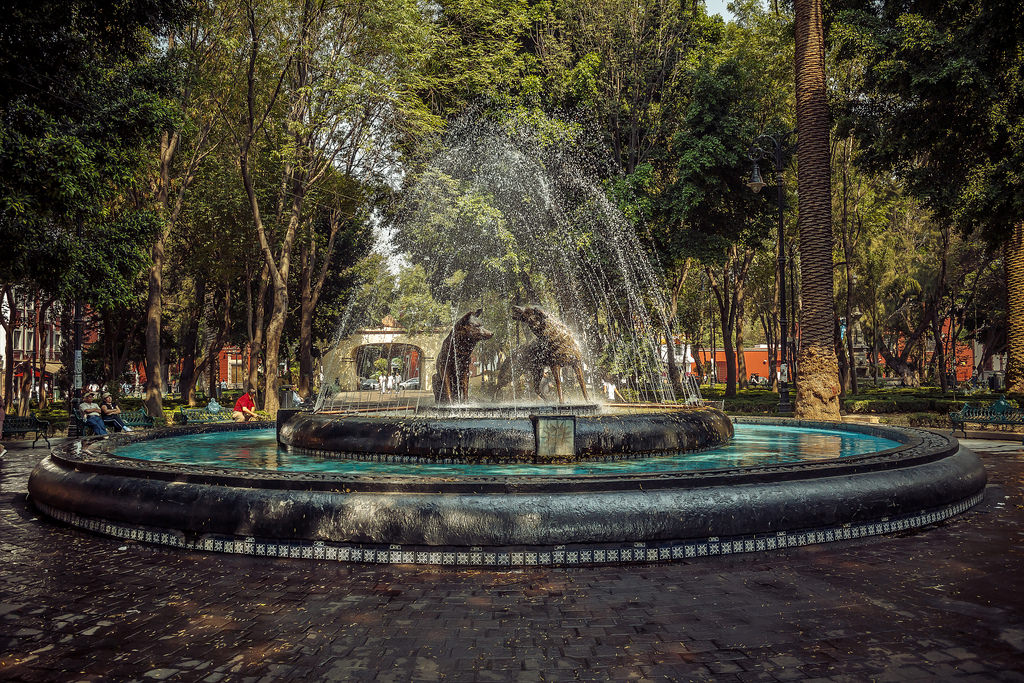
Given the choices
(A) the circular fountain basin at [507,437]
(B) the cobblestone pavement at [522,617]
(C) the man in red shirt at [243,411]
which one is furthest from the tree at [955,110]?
(C) the man in red shirt at [243,411]

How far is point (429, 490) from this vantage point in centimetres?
609

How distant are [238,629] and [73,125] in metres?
14.1

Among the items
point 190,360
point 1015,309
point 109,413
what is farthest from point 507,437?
point 190,360

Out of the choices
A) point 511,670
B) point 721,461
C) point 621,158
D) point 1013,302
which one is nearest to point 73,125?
point 721,461

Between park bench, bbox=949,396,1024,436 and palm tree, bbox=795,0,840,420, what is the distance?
2.77 m

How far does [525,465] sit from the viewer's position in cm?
877

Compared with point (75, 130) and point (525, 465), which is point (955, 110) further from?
point (75, 130)

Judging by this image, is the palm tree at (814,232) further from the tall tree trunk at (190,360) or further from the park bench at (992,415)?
the tall tree trunk at (190,360)

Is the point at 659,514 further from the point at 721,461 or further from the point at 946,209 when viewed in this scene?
the point at 946,209

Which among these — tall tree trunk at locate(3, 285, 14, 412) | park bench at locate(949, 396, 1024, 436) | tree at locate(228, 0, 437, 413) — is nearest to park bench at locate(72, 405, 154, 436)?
tree at locate(228, 0, 437, 413)

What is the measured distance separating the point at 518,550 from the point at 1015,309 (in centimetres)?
2189

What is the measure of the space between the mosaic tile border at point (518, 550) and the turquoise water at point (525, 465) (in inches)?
45.2

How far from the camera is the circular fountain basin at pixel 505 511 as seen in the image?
5.84 metres

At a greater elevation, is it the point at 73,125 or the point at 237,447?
the point at 73,125
